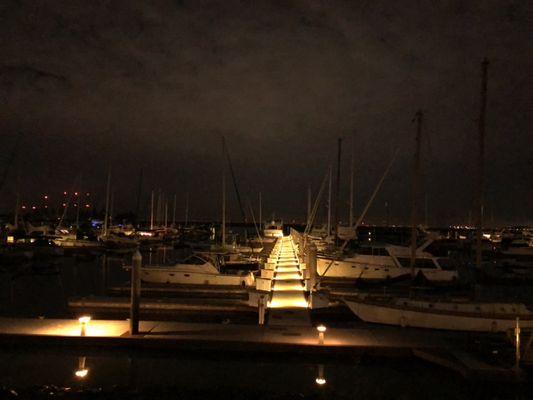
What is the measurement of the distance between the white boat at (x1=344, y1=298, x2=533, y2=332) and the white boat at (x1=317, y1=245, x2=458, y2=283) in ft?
33.7

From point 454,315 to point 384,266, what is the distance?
1240 centimetres

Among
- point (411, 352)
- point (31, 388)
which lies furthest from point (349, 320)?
point (31, 388)

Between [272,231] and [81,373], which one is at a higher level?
[272,231]

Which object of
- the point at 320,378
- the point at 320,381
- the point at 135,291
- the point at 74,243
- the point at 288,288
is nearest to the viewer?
the point at 320,381

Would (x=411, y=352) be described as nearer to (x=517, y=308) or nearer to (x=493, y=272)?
(x=517, y=308)

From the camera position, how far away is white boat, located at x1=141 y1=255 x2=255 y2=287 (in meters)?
23.7

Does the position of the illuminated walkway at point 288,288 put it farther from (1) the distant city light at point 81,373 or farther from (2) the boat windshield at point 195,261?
(1) the distant city light at point 81,373

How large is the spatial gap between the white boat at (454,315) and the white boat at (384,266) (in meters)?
10.3

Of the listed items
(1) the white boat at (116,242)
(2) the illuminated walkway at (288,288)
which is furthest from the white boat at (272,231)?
(2) the illuminated walkway at (288,288)

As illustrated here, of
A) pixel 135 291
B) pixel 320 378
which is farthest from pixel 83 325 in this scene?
pixel 320 378

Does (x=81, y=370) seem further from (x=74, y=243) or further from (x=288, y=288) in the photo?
(x=74, y=243)

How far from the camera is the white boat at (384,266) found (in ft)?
85.4

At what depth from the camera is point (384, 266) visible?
27047mm

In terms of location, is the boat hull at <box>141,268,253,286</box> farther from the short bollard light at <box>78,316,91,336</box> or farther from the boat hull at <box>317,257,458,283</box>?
the short bollard light at <box>78,316,91,336</box>
